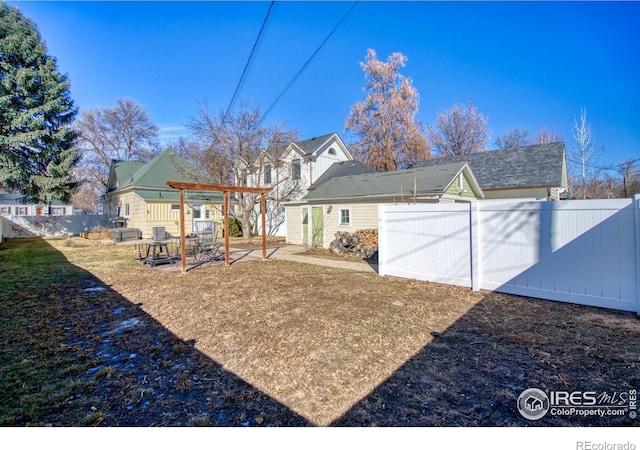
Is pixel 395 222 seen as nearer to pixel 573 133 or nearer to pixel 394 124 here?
pixel 394 124

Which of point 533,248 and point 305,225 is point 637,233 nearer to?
point 533,248

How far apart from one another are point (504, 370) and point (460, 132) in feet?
96.8

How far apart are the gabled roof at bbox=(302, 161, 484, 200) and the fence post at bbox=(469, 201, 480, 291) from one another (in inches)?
177

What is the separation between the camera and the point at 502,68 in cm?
1430

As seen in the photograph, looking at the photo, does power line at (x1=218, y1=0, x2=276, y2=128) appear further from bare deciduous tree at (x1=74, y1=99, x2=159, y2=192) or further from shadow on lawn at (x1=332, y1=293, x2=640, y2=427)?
bare deciduous tree at (x1=74, y1=99, x2=159, y2=192)

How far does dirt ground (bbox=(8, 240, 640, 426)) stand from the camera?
7.82ft

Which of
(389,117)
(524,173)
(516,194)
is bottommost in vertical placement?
(516,194)

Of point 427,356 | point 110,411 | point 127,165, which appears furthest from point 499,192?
point 127,165

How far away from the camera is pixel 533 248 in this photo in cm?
525

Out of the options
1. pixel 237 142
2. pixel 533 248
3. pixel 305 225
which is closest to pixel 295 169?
pixel 237 142

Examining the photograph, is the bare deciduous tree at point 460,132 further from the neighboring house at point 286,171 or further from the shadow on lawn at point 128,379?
the shadow on lawn at point 128,379

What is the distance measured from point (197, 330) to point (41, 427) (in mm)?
2030

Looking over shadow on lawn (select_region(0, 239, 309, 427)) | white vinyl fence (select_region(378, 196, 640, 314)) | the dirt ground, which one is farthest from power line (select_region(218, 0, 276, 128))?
shadow on lawn (select_region(0, 239, 309, 427))

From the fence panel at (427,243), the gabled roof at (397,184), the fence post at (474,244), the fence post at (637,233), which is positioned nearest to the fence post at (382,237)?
the fence panel at (427,243)
